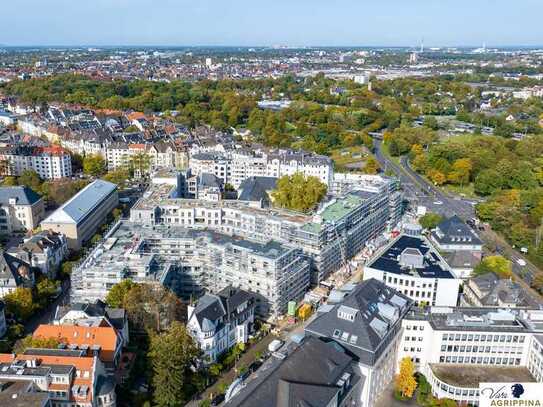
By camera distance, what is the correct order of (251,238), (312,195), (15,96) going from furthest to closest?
(15,96)
(312,195)
(251,238)

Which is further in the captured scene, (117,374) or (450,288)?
(450,288)

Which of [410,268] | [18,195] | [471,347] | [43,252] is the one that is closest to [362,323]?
[471,347]

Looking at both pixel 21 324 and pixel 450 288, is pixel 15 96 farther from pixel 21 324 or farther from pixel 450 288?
pixel 450 288

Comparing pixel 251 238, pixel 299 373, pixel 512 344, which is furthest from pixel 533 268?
pixel 299 373

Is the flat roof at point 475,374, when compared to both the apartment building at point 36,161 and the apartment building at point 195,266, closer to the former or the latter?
the apartment building at point 195,266

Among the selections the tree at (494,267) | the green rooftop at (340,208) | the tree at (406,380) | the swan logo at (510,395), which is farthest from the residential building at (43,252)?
the tree at (494,267)

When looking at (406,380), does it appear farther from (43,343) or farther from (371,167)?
(371,167)

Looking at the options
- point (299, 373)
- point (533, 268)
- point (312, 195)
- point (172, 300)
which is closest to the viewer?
point (299, 373)

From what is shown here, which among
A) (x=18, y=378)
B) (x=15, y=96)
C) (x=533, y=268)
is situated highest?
(x=15, y=96)
